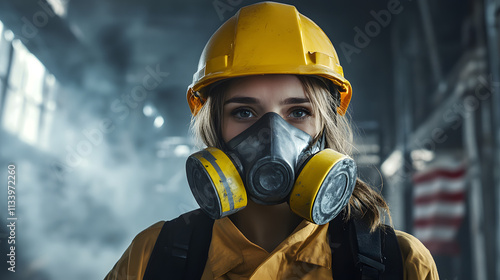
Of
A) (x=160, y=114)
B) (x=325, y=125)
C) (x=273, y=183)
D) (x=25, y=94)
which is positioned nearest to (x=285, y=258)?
(x=273, y=183)

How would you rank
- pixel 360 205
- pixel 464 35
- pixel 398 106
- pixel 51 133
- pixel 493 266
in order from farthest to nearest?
pixel 398 106
pixel 51 133
pixel 464 35
pixel 493 266
pixel 360 205

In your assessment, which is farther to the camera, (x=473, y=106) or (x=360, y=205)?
(x=473, y=106)

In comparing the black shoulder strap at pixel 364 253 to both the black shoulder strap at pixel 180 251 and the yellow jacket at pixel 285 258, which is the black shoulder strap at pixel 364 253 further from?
the black shoulder strap at pixel 180 251

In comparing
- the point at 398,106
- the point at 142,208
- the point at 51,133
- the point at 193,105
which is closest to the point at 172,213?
the point at 142,208

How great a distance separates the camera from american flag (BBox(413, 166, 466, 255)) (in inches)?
217

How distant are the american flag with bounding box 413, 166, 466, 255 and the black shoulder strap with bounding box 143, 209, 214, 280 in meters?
5.01

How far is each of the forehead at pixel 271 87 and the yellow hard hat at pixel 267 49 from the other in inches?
1.3

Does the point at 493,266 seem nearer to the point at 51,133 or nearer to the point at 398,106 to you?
the point at 398,106

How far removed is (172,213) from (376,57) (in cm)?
519

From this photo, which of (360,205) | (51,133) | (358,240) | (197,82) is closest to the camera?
(358,240)

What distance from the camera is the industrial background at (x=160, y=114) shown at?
484 cm

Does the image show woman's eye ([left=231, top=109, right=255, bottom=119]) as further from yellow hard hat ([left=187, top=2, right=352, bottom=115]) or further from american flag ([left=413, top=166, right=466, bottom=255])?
american flag ([left=413, top=166, right=466, bottom=255])

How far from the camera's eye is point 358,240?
112cm

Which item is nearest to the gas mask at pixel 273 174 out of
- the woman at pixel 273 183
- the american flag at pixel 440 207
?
the woman at pixel 273 183
